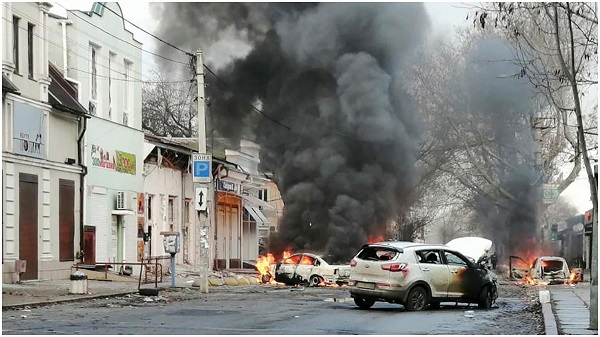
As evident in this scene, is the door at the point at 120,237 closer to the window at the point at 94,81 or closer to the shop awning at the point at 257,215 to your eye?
the window at the point at 94,81

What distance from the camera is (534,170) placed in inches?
2096

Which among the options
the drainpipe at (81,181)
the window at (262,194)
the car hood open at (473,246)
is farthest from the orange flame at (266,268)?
the window at (262,194)

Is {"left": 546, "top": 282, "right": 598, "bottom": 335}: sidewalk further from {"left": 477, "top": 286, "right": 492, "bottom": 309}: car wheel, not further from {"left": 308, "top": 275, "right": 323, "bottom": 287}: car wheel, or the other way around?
{"left": 308, "top": 275, "right": 323, "bottom": 287}: car wheel

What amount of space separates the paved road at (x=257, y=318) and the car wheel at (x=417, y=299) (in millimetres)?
294

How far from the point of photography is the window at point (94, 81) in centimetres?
3334

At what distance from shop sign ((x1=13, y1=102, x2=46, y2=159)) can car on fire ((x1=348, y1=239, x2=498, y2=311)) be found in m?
10.5

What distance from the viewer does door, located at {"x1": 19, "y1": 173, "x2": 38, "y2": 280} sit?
27.1 meters

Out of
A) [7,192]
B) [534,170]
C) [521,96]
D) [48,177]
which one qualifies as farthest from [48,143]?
[534,170]

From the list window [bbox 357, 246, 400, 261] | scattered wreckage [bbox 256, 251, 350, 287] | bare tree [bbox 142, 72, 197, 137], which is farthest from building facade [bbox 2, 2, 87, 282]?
bare tree [bbox 142, 72, 197, 137]

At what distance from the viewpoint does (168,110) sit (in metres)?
58.3

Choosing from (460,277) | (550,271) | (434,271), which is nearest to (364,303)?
(434,271)

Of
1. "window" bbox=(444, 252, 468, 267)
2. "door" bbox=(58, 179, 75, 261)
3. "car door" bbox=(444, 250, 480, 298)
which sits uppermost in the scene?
"door" bbox=(58, 179, 75, 261)

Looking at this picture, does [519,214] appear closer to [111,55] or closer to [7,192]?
[111,55]

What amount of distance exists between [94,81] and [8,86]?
8416 mm
